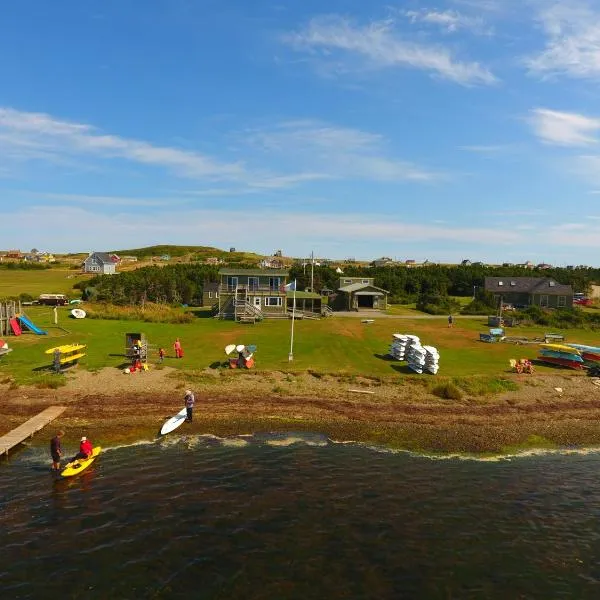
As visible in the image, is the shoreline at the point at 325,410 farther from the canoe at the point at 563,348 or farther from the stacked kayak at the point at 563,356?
the canoe at the point at 563,348

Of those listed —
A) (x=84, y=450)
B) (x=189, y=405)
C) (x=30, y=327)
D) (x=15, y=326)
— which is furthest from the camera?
(x=30, y=327)

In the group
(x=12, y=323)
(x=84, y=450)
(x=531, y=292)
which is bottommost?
(x=84, y=450)

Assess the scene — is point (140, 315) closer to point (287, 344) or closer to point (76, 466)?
point (287, 344)

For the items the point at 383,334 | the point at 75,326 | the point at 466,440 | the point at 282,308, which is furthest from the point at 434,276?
the point at 466,440

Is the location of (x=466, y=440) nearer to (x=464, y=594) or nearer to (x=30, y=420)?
(x=464, y=594)

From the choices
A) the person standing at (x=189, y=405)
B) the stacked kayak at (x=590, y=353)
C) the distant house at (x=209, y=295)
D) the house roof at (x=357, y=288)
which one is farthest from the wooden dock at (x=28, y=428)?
the distant house at (x=209, y=295)

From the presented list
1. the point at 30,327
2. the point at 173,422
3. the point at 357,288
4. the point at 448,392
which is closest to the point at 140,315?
the point at 30,327
